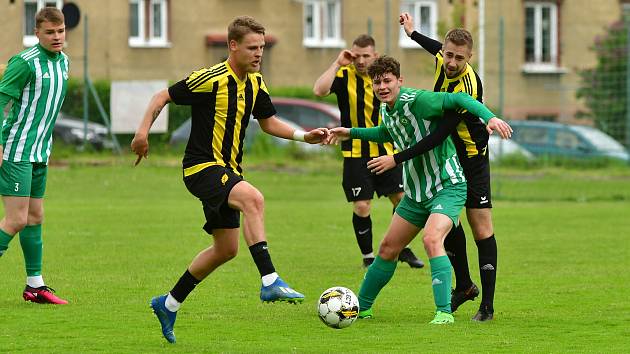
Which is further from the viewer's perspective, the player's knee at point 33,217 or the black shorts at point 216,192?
the player's knee at point 33,217

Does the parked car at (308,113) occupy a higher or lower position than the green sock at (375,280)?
higher

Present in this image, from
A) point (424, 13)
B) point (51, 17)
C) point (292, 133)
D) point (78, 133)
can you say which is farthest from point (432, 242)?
point (424, 13)

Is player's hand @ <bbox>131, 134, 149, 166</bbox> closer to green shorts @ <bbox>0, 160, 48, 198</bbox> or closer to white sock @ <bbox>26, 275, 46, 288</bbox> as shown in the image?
green shorts @ <bbox>0, 160, 48, 198</bbox>

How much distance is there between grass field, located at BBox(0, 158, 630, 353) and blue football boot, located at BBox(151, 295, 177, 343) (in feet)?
0.33

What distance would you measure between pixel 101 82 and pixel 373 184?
57.2ft

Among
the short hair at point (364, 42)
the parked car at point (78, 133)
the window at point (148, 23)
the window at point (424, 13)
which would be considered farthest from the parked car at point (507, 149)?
the short hair at point (364, 42)

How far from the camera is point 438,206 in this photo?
945 cm

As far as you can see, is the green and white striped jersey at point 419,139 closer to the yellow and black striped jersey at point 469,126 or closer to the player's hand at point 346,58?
the yellow and black striped jersey at point 469,126

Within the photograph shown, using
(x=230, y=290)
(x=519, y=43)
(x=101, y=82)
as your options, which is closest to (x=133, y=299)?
(x=230, y=290)

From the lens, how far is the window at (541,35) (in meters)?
40.2

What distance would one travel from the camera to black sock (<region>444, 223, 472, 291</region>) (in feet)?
33.6

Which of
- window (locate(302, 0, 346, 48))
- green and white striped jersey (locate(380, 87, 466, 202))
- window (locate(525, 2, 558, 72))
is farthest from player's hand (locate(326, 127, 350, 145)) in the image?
window (locate(525, 2, 558, 72))

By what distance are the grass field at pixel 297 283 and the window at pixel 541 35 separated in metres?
17.3

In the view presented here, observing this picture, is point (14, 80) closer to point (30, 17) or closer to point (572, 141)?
point (572, 141)
